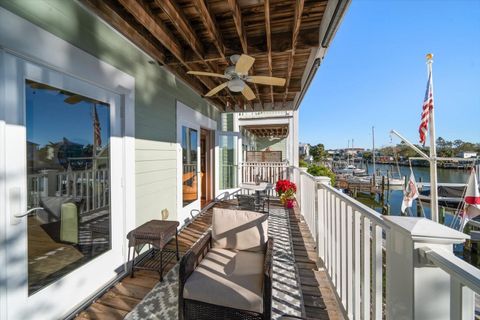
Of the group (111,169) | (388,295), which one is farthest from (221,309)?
(111,169)

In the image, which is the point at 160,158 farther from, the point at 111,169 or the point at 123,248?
the point at 123,248

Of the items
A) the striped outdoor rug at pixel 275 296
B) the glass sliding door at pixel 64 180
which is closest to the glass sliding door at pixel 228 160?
the striped outdoor rug at pixel 275 296

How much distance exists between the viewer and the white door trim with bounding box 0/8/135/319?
1.47 metres

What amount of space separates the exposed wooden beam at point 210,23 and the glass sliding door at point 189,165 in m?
1.88

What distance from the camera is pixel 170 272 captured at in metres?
2.60

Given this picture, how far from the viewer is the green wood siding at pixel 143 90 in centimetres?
178

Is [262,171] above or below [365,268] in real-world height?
above

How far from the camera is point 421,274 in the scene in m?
0.90

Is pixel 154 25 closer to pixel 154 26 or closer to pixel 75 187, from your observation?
pixel 154 26

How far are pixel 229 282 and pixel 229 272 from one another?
14cm

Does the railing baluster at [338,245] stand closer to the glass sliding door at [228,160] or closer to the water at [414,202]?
the glass sliding door at [228,160]

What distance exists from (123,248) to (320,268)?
2.38 meters

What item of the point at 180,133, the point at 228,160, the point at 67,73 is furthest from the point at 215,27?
the point at 228,160

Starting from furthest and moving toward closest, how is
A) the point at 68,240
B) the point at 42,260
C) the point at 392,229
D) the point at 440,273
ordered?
the point at 68,240 < the point at 42,260 < the point at 392,229 < the point at 440,273
